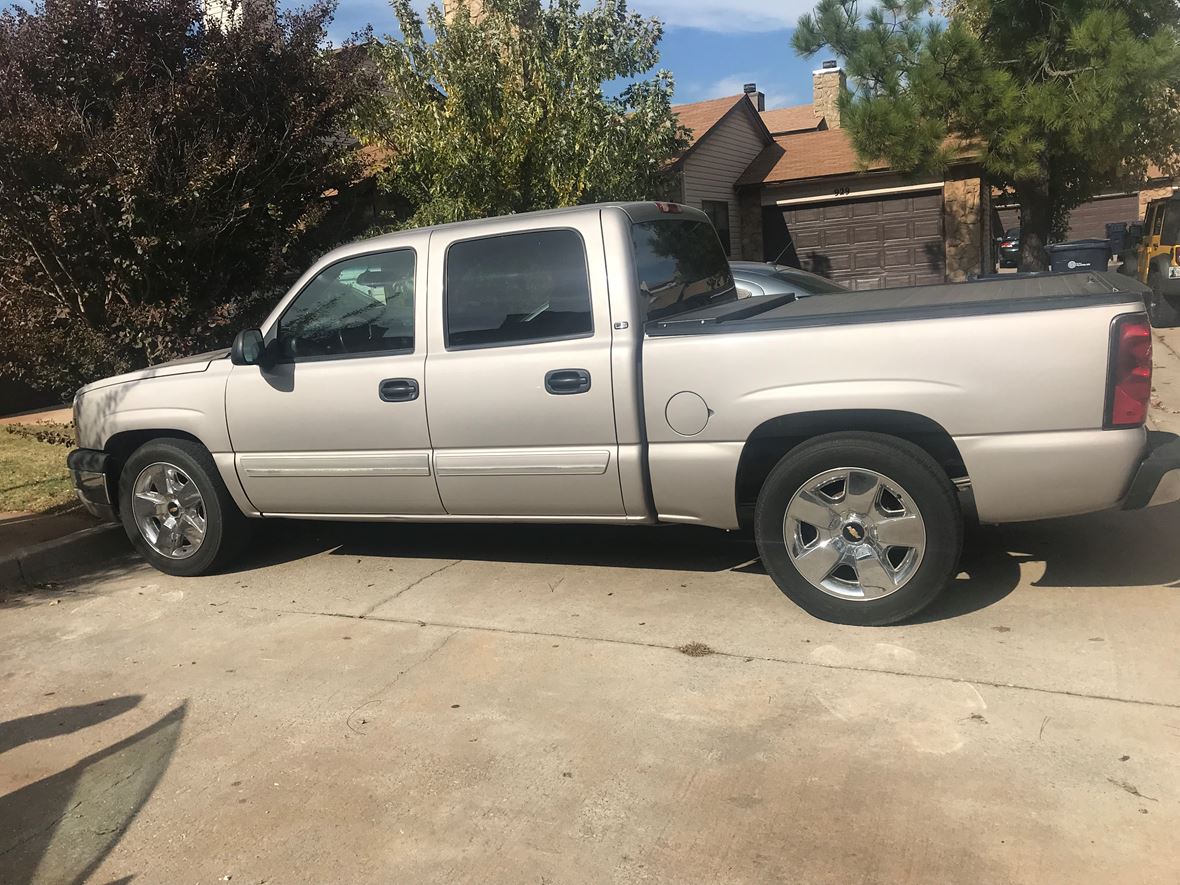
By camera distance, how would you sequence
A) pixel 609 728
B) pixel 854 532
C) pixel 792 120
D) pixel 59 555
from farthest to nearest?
pixel 792 120 < pixel 59 555 < pixel 854 532 < pixel 609 728

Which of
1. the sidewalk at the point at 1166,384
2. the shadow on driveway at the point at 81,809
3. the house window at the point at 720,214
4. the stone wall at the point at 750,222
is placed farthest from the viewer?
the stone wall at the point at 750,222

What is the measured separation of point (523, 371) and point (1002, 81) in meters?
10.3

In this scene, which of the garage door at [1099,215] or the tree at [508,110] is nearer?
the tree at [508,110]

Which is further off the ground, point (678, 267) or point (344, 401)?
point (678, 267)

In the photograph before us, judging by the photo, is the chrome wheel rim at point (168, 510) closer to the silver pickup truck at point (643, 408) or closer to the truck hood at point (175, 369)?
the silver pickup truck at point (643, 408)

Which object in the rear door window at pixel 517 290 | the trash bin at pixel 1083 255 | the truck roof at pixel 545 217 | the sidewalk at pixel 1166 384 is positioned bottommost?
the sidewalk at pixel 1166 384

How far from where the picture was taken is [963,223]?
17.1 m

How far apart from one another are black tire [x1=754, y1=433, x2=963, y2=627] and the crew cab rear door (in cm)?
76

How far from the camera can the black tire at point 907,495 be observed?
4.27 meters

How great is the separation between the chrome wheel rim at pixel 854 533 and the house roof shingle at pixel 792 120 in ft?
88.2

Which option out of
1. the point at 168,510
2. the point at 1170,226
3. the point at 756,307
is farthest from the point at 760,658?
the point at 1170,226

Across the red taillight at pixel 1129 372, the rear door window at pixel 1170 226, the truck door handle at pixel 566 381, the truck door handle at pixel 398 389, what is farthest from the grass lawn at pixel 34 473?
the rear door window at pixel 1170 226

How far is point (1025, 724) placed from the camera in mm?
3629

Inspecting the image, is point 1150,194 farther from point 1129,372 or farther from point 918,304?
point 1129,372
